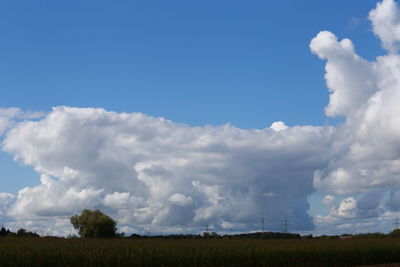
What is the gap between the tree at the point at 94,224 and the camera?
117312mm

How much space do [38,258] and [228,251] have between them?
15.3 m

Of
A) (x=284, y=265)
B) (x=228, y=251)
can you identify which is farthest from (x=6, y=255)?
(x=284, y=265)

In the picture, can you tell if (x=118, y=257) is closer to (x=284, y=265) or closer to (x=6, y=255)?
(x=6, y=255)

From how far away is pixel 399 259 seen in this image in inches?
2232

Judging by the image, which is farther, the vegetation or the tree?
the tree

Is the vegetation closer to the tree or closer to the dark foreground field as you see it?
the dark foreground field

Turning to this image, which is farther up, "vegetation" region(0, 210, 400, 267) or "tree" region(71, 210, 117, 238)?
"tree" region(71, 210, 117, 238)

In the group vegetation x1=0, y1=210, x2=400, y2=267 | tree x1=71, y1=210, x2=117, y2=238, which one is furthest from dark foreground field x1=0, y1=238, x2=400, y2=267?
tree x1=71, y1=210, x2=117, y2=238

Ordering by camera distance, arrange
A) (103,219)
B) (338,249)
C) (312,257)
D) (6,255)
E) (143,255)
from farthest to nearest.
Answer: (103,219)
(338,249)
(312,257)
(143,255)
(6,255)

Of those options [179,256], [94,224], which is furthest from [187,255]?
[94,224]

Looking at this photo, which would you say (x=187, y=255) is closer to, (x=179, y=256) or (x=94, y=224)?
(x=179, y=256)

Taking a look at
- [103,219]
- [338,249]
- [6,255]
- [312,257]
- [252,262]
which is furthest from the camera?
[103,219]

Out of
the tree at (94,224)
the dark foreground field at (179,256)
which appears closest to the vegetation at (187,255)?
the dark foreground field at (179,256)

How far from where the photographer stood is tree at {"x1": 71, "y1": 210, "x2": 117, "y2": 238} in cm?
11731
